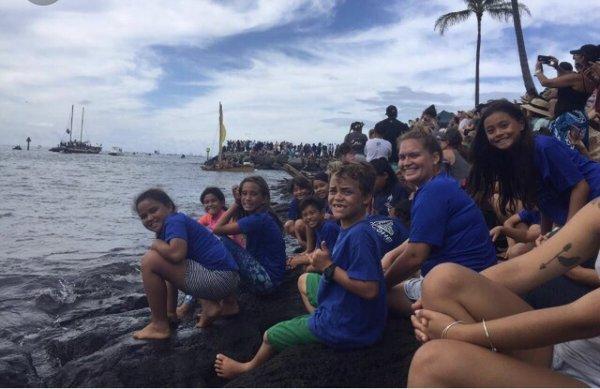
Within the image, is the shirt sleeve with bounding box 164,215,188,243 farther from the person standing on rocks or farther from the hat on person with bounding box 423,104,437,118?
the hat on person with bounding box 423,104,437,118

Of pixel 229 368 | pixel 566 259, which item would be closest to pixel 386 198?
pixel 229 368

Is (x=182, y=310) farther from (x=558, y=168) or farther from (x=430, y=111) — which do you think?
(x=430, y=111)

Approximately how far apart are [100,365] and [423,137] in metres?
3.23

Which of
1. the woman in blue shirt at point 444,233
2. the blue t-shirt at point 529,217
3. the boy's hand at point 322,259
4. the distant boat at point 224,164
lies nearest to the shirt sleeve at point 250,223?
the woman in blue shirt at point 444,233

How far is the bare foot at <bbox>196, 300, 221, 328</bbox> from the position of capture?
491 cm

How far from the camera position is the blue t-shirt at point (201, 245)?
4.79 m

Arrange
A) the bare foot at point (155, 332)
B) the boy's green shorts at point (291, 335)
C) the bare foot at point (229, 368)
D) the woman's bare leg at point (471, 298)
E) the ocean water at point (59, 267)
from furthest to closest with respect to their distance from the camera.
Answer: the ocean water at point (59, 267), the bare foot at point (155, 332), the bare foot at point (229, 368), the boy's green shorts at point (291, 335), the woman's bare leg at point (471, 298)

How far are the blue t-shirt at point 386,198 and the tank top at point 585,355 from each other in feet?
14.5

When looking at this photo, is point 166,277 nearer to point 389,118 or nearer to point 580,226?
point 580,226

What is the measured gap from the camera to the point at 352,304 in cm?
320

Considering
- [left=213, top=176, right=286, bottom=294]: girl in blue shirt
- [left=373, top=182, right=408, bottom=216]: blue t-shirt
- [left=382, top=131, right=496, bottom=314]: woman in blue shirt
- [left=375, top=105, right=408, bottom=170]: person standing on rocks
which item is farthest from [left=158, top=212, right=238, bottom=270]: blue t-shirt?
[left=375, top=105, right=408, bottom=170]: person standing on rocks

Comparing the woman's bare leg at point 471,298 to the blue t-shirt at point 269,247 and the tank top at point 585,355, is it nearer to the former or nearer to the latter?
the tank top at point 585,355

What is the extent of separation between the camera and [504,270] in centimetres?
259

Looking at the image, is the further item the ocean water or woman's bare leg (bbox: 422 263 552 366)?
the ocean water
